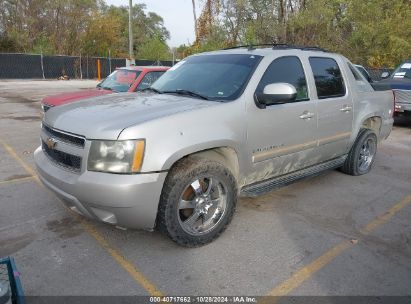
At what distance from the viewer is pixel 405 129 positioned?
10.7m

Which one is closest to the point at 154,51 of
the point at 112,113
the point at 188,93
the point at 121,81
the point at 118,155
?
the point at 121,81

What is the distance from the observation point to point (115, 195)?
3061mm

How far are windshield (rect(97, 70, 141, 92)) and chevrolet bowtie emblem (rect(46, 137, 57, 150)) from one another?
4933mm

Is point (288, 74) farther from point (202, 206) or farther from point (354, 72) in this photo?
point (202, 206)

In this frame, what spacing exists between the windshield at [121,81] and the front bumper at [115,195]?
5438 millimetres

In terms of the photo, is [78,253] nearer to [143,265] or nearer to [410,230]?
[143,265]

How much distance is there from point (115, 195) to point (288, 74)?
2428 mm

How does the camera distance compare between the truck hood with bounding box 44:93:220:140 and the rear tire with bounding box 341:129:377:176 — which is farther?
the rear tire with bounding box 341:129:377:176

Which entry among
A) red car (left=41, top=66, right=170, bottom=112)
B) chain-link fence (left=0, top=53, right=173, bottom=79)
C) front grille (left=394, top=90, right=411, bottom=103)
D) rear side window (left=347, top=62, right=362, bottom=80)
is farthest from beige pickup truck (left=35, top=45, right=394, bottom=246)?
chain-link fence (left=0, top=53, right=173, bottom=79)

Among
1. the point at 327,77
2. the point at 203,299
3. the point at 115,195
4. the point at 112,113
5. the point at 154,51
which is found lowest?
the point at 203,299

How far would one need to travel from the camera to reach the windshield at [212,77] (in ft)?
13.0

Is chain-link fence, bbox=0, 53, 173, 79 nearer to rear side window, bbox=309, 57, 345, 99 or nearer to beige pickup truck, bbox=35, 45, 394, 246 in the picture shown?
beige pickup truck, bbox=35, 45, 394, 246

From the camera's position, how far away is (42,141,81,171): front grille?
3262 millimetres

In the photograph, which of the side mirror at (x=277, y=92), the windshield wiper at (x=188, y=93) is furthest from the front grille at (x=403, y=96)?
the windshield wiper at (x=188, y=93)
